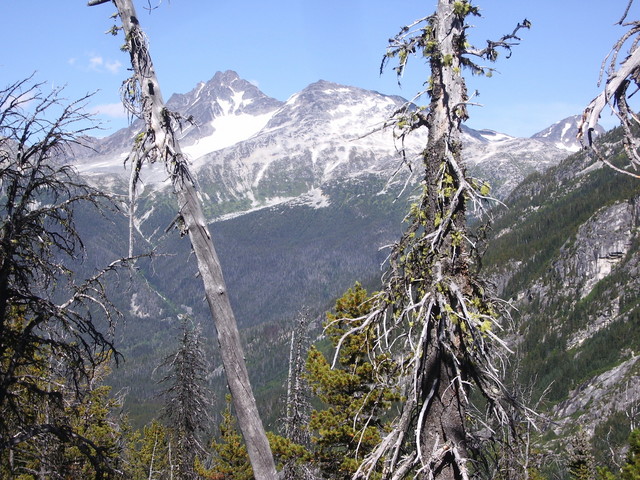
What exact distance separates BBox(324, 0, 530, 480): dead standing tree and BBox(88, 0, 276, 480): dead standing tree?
5.00ft

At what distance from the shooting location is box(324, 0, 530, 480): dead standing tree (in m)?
6.10

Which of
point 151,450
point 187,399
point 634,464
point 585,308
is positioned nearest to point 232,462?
point 187,399

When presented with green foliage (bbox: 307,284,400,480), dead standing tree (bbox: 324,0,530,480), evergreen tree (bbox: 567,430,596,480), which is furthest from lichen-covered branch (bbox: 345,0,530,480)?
evergreen tree (bbox: 567,430,596,480)

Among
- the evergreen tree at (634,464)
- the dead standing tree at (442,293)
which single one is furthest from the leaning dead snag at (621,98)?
the evergreen tree at (634,464)

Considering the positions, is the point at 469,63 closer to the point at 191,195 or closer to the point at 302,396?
→ the point at 191,195

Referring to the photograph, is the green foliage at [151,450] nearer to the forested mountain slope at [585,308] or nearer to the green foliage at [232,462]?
the green foliage at [232,462]

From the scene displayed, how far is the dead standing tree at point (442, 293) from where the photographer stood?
6.10m

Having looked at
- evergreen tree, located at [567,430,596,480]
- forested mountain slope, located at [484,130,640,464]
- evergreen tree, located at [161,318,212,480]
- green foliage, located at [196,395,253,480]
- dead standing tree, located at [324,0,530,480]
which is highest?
dead standing tree, located at [324,0,530,480]

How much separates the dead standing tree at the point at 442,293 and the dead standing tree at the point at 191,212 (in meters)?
1.52

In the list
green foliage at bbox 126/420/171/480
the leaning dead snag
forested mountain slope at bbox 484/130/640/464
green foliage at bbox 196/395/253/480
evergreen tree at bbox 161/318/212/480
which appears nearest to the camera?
the leaning dead snag

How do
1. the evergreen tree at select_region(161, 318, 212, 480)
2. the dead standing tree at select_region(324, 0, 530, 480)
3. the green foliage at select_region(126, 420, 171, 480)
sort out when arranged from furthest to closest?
the green foliage at select_region(126, 420, 171, 480), the evergreen tree at select_region(161, 318, 212, 480), the dead standing tree at select_region(324, 0, 530, 480)

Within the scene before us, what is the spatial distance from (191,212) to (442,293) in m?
3.04

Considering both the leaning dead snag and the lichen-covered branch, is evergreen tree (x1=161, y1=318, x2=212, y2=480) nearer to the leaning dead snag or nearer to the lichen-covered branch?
the lichen-covered branch

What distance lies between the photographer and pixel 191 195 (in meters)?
5.95
